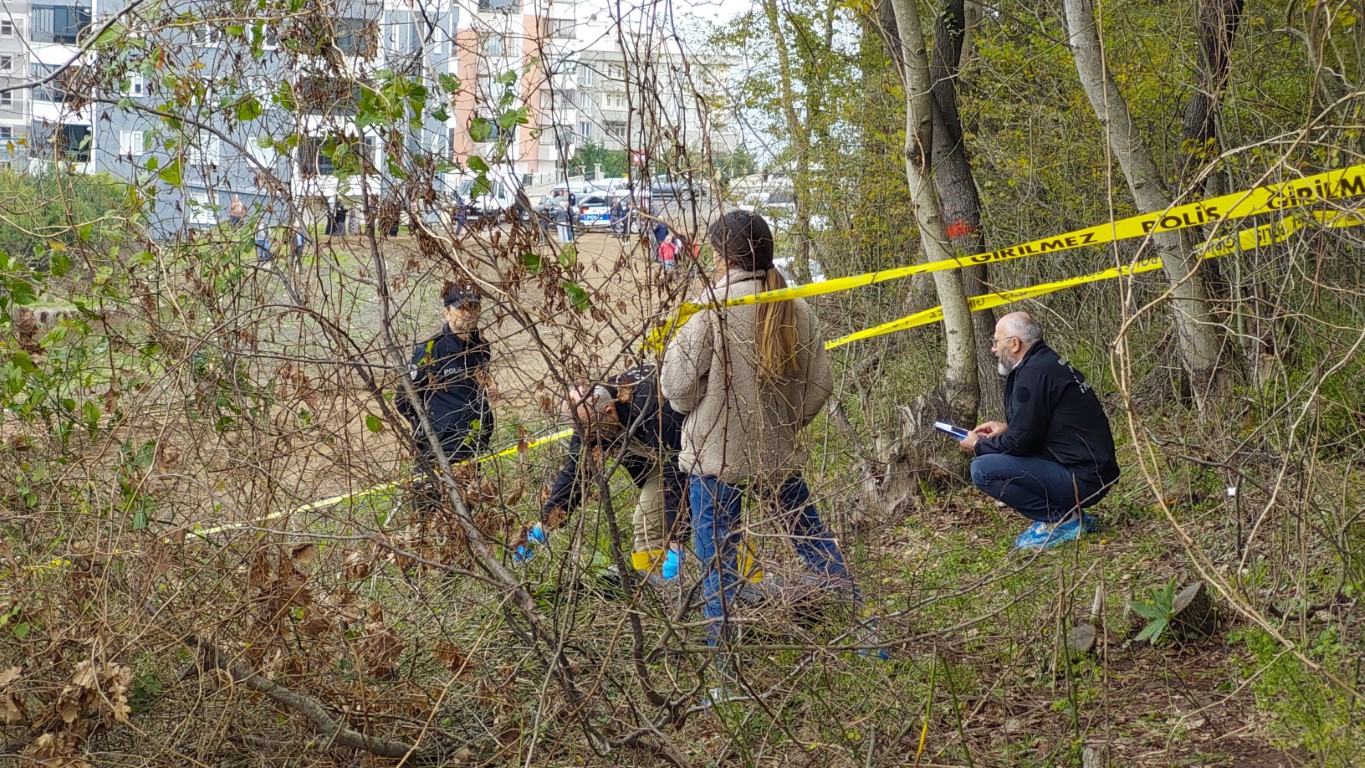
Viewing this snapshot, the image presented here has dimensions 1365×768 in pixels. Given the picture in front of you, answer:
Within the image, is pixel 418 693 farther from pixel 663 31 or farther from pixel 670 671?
pixel 663 31

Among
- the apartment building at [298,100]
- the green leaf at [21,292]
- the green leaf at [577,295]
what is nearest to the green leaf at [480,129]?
the apartment building at [298,100]

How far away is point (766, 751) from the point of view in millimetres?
3932

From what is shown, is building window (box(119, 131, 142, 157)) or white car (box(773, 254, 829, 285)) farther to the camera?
white car (box(773, 254, 829, 285))

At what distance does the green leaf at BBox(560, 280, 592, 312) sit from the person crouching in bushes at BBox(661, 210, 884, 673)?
2.36 ft

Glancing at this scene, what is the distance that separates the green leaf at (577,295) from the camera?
341 cm

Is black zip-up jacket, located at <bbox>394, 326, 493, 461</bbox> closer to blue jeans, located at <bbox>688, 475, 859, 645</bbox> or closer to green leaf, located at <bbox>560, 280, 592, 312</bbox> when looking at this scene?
green leaf, located at <bbox>560, 280, 592, 312</bbox>

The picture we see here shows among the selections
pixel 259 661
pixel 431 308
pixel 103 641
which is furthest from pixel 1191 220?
pixel 103 641

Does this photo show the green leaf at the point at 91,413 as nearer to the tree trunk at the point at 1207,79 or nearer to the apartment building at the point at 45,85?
the apartment building at the point at 45,85

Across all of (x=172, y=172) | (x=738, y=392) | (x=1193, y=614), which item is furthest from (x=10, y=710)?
(x=1193, y=614)

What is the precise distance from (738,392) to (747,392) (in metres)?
0.06

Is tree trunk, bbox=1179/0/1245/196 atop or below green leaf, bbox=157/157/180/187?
atop

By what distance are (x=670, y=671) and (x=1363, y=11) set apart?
103 inches

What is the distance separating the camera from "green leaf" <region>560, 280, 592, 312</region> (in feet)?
11.2

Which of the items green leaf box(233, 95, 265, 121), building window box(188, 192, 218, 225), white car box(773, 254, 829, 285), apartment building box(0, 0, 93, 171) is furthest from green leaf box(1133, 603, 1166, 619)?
white car box(773, 254, 829, 285)
